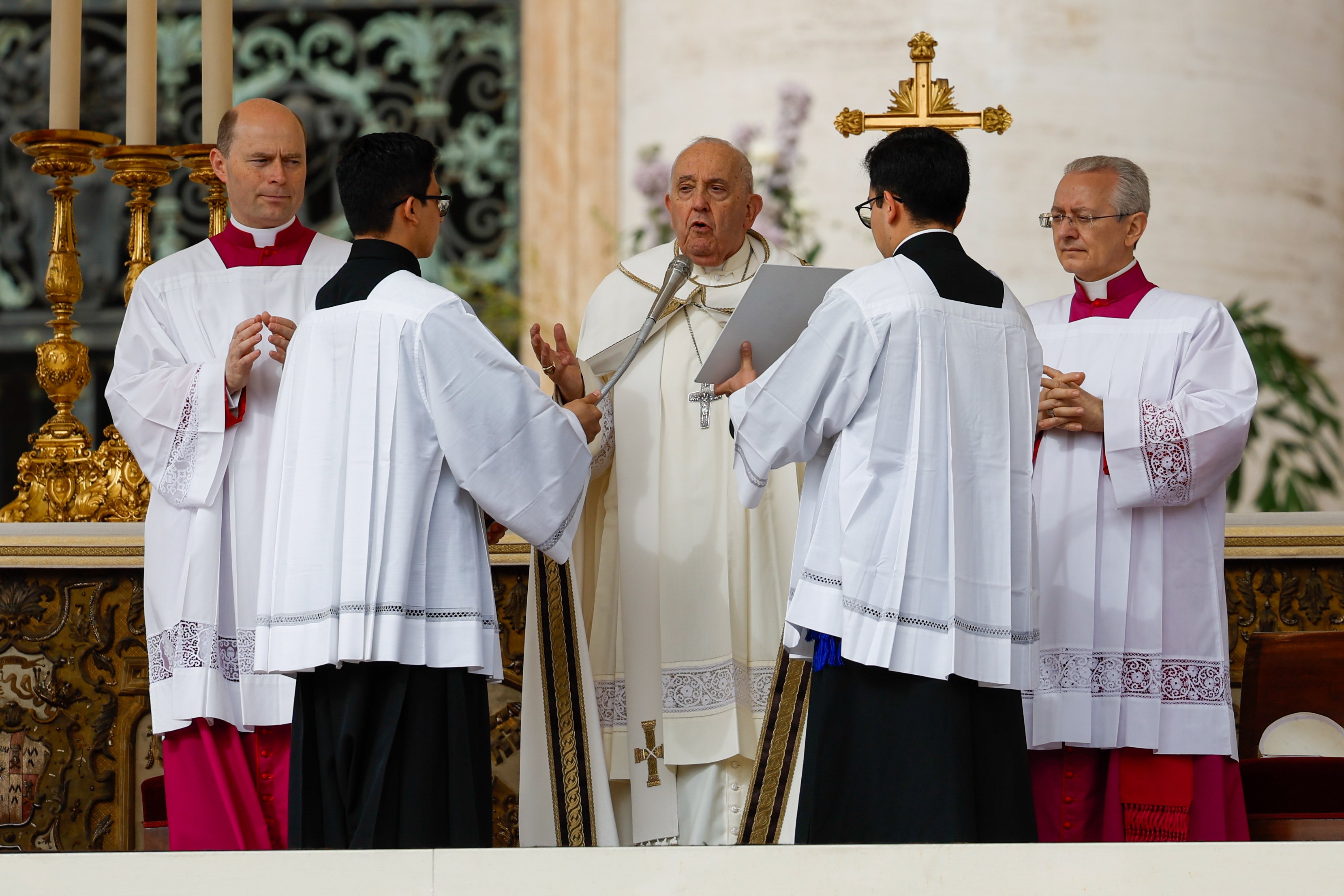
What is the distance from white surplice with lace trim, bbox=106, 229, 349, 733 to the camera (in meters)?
4.18

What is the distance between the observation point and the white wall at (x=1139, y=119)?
6801 millimetres

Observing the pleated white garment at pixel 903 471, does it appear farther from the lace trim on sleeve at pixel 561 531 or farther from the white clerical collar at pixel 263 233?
the white clerical collar at pixel 263 233

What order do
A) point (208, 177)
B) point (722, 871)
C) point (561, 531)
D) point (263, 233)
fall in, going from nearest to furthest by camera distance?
point (722, 871), point (561, 531), point (263, 233), point (208, 177)

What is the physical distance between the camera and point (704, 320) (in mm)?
4891

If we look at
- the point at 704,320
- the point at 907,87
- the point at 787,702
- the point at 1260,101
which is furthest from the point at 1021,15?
the point at 787,702

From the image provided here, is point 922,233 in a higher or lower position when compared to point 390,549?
higher

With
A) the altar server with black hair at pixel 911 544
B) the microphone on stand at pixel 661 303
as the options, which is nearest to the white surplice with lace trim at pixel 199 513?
the microphone on stand at pixel 661 303

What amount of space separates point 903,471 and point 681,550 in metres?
1.26

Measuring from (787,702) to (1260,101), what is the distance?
3793mm

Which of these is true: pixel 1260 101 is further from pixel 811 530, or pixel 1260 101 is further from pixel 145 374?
pixel 145 374

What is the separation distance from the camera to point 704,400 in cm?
480

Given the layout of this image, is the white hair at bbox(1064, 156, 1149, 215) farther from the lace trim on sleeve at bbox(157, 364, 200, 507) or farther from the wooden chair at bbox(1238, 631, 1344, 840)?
the lace trim on sleeve at bbox(157, 364, 200, 507)

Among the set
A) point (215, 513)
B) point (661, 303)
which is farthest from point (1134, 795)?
point (215, 513)

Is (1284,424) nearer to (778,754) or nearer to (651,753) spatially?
(778,754)
